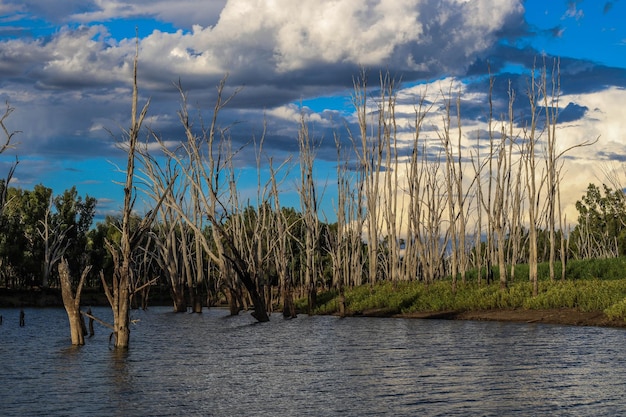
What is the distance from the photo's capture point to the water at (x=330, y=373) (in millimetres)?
18062

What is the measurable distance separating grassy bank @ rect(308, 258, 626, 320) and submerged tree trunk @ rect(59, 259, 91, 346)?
20.4 metres

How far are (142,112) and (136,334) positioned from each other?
1618cm

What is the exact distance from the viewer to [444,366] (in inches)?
962

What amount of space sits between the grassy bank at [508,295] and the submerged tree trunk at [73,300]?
2045 centimetres

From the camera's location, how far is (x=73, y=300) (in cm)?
2830

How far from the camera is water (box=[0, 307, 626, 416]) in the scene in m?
18.1

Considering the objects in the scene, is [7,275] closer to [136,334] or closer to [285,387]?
[136,334]

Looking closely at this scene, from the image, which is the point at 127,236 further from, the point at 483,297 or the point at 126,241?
the point at 483,297

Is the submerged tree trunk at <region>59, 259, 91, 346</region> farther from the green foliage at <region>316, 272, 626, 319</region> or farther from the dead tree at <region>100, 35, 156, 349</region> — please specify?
the green foliage at <region>316, 272, 626, 319</region>

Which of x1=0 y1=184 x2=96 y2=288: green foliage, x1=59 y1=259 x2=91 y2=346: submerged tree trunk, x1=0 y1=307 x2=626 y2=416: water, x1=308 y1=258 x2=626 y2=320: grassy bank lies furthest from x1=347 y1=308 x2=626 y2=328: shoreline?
x1=0 y1=184 x2=96 y2=288: green foliage

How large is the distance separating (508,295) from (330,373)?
20.9 metres

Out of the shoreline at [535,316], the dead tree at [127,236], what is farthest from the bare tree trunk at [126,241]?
the shoreline at [535,316]

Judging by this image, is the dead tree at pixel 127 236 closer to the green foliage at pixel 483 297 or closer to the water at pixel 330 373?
the water at pixel 330 373

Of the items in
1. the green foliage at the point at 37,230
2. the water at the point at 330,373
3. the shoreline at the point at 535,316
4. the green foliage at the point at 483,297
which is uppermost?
the green foliage at the point at 37,230
